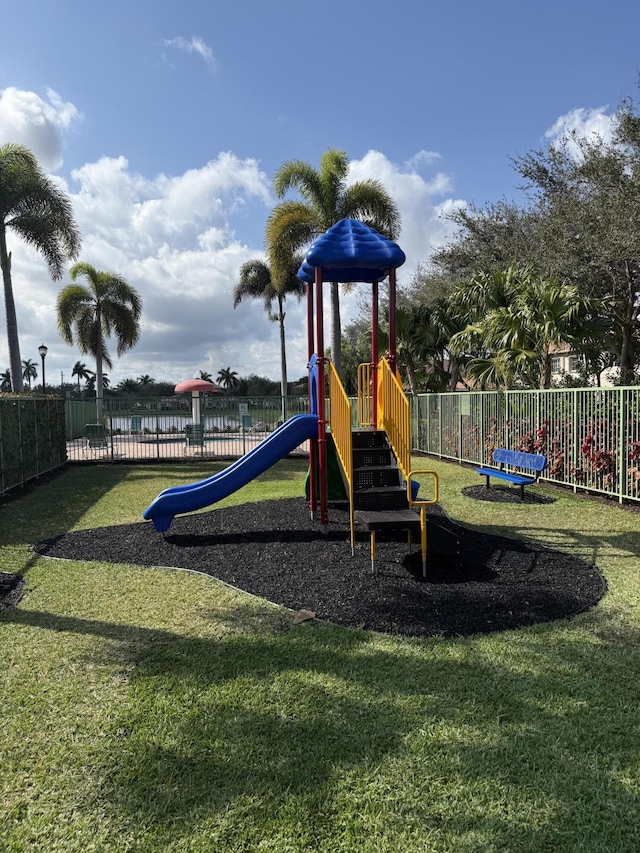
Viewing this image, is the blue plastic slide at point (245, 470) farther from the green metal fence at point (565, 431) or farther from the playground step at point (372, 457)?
the green metal fence at point (565, 431)

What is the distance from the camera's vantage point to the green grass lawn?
229cm

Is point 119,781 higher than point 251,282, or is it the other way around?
point 251,282

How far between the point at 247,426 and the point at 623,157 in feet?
44.4

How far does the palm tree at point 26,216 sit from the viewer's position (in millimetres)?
17375

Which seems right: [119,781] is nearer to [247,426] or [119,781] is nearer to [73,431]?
[247,426]

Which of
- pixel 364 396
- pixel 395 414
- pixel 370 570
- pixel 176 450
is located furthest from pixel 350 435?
pixel 176 450

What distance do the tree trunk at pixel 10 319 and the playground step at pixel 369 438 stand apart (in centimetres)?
1430

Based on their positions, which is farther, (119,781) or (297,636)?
(297,636)

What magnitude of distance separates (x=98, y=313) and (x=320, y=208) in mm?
15945

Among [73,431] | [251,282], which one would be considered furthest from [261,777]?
[251,282]

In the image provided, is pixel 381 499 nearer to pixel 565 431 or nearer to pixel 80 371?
pixel 565 431

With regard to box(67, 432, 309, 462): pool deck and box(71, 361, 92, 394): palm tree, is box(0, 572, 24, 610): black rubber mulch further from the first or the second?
box(71, 361, 92, 394): palm tree

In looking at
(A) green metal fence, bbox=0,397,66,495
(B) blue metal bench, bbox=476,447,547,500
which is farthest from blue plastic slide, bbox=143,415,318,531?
(A) green metal fence, bbox=0,397,66,495

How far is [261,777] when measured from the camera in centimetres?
258
